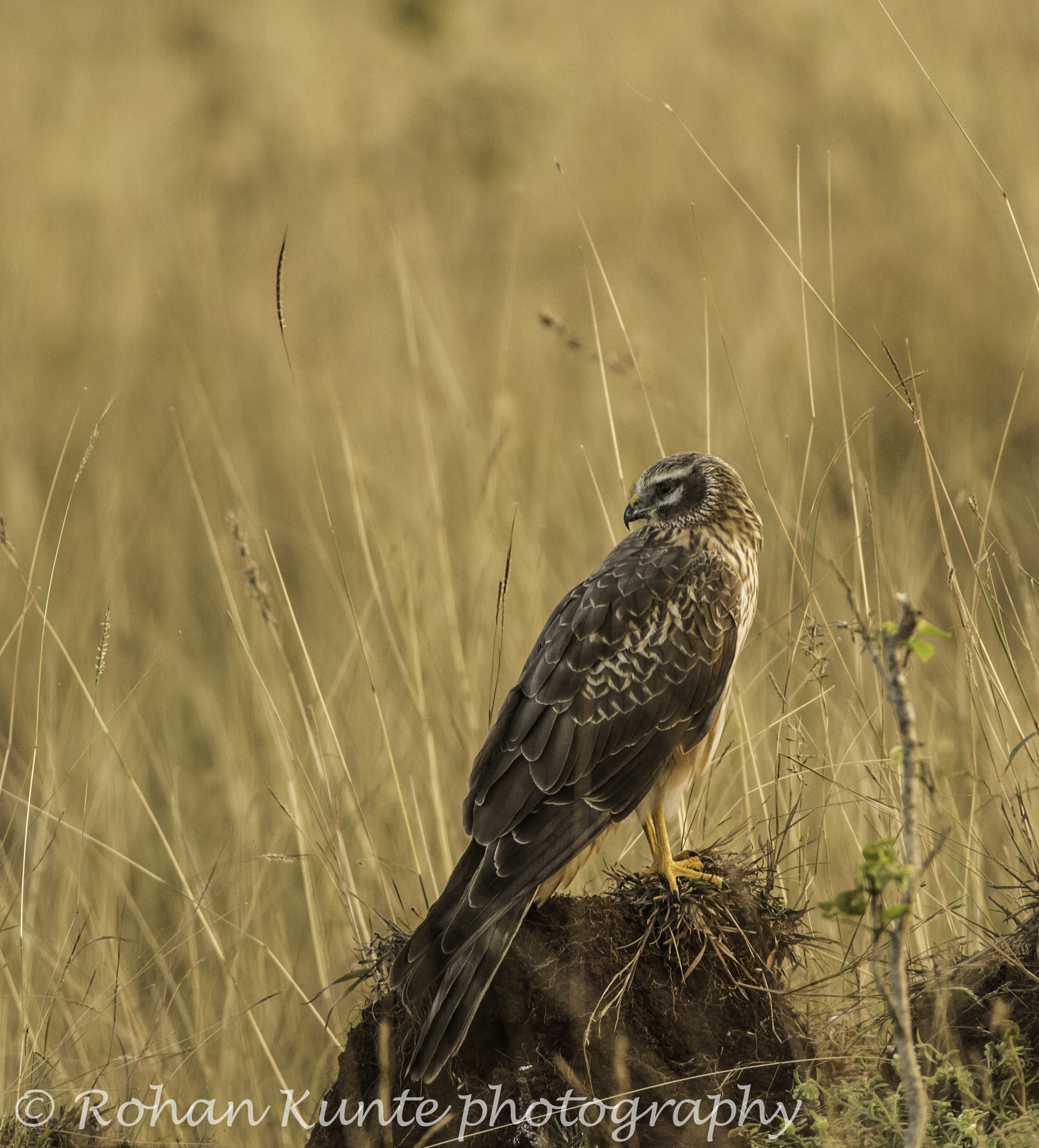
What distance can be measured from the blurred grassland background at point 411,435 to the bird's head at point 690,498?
0.26m

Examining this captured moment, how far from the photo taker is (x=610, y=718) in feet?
12.3

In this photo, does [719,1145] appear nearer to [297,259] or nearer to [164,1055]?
[164,1055]

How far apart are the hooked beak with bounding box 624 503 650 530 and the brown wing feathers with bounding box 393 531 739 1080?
12cm

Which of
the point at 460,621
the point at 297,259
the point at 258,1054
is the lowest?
the point at 258,1054

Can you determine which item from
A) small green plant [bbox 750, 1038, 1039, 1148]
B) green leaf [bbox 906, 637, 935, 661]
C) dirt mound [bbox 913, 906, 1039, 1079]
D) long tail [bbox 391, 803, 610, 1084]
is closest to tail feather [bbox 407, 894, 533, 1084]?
long tail [bbox 391, 803, 610, 1084]

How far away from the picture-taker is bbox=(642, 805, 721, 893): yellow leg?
3.33 m

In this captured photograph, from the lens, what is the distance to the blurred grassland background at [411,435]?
14.2 ft

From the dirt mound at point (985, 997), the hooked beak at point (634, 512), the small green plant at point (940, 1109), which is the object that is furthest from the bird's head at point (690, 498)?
the small green plant at point (940, 1109)

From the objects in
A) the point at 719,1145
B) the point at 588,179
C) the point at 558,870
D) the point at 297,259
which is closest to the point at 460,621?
the point at 558,870

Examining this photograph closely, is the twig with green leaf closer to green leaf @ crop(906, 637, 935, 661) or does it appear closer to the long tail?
green leaf @ crop(906, 637, 935, 661)

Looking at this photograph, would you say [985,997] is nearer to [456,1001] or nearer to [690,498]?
[456,1001]

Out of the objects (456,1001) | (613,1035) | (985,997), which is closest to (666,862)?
(613,1035)

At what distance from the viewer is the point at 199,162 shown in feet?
39.9

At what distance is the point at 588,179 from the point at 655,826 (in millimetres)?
9753
